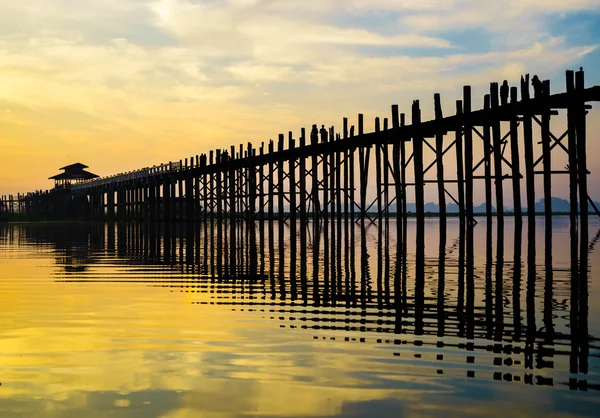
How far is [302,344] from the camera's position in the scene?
7.78m

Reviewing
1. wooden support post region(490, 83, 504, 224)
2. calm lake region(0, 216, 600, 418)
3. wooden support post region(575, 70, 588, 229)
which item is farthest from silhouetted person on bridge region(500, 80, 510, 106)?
calm lake region(0, 216, 600, 418)

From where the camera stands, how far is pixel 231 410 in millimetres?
5410

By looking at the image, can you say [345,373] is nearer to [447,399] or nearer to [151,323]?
[447,399]

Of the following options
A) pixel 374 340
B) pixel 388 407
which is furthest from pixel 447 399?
pixel 374 340

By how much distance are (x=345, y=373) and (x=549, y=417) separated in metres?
1.81

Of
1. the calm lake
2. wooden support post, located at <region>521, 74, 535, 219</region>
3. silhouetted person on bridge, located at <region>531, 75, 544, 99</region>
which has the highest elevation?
silhouetted person on bridge, located at <region>531, 75, 544, 99</region>

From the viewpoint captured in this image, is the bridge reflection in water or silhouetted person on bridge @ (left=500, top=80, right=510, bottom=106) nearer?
the bridge reflection in water

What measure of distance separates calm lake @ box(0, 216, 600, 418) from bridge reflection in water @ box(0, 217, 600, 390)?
4 centimetres

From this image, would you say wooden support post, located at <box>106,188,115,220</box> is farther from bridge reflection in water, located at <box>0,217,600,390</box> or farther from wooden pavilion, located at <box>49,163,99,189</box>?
bridge reflection in water, located at <box>0,217,600,390</box>

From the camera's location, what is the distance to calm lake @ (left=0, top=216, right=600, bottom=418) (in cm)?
561

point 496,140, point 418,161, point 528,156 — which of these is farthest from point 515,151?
point 418,161

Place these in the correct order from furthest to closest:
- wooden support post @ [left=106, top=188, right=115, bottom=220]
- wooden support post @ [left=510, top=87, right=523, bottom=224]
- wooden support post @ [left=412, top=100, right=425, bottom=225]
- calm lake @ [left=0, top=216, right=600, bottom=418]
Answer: wooden support post @ [left=106, top=188, right=115, bottom=220], wooden support post @ [left=412, top=100, right=425, bottom=225], wooden support post @ [left=510, top=87, right=523, bottom=224], calm lake @ [left=0, top=216, right=600, bottom=418]

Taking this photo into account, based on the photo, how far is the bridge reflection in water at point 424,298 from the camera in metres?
7.09

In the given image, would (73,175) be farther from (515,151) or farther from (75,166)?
(515,151)
